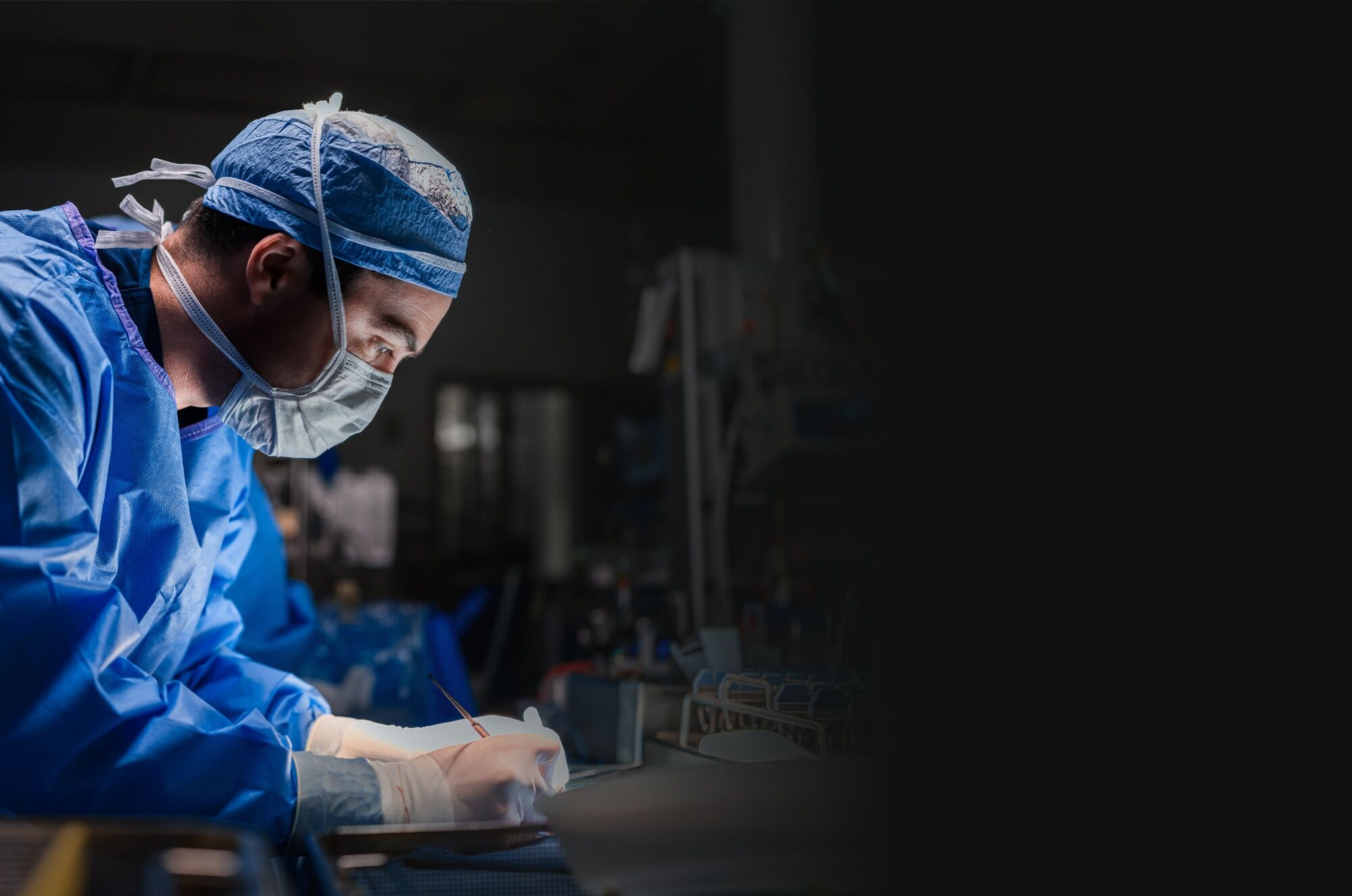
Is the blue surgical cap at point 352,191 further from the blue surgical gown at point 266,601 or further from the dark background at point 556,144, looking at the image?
the blue surgical gown at point 266,601

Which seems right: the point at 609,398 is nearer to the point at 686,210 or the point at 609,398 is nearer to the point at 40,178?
the point at 686,210

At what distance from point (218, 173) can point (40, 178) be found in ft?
3.08

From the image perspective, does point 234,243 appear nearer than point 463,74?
Yes

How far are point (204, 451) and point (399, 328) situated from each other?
31cm

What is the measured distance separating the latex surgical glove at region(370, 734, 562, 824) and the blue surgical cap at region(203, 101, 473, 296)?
52cm

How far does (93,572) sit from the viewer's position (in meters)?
0.91

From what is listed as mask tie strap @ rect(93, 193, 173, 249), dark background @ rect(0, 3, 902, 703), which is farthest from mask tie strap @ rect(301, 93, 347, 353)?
mask tie strap @ rect(93, 193, 173, 249)

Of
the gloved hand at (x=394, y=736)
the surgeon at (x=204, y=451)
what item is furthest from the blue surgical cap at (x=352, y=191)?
the gloved hand at (x=394, y=736)

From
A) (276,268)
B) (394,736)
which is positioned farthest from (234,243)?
(394,736)

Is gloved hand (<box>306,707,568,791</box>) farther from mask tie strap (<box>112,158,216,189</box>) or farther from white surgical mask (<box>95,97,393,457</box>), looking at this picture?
mask tie strap (<box>112,158,216,189</box>)

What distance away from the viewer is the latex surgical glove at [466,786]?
0.88 m

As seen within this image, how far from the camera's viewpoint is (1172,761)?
1.24 ft

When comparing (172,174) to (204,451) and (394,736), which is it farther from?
(394,736)

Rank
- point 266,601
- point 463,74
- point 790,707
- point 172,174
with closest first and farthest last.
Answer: point 790,707
point 172,174
point 266,601
point 463,74
